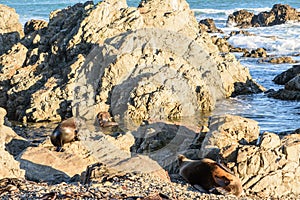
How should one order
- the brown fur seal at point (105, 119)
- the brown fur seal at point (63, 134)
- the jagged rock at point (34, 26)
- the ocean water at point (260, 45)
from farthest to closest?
the jagged rock at point (34, 26) → the ocean water at point (260, 45) → the brown fur seal at point (105, 119) → the brown fur seal at point (63, 134)

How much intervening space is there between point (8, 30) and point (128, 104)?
32.4 feet

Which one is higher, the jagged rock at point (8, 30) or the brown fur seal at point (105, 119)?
the jagged rock at point (8, 30)

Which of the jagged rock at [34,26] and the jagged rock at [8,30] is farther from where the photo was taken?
the jagged rock at [34,26]

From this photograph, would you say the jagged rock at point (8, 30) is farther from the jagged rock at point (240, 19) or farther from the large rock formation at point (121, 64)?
the jagged rock at point (240, 19)

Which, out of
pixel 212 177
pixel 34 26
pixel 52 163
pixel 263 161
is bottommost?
pixel 52 163

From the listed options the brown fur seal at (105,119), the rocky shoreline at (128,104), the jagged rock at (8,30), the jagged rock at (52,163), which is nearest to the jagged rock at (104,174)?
the rocky shoreline at (128,104)

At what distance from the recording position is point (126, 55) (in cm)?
1827

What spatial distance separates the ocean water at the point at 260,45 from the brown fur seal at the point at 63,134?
19.5 ft

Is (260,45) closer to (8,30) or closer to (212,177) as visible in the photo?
(8,30)

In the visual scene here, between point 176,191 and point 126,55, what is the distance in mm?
11442

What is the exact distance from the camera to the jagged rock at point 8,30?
76.2 ft

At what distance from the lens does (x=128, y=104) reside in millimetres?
17266

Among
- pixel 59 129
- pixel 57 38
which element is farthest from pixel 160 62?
pixel 59 129

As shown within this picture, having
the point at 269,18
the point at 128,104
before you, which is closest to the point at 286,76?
the point at 128,104
